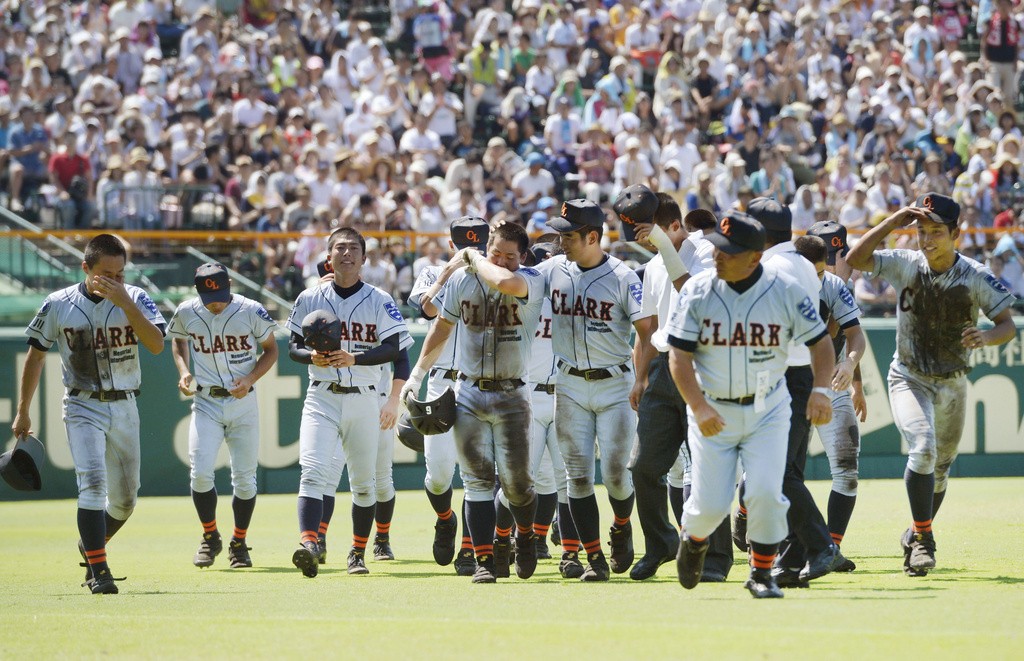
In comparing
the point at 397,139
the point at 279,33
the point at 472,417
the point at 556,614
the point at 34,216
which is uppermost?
the point at 279,33

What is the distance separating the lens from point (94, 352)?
9.38 metres

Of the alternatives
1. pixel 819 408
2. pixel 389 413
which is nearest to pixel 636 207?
pixel 819 408

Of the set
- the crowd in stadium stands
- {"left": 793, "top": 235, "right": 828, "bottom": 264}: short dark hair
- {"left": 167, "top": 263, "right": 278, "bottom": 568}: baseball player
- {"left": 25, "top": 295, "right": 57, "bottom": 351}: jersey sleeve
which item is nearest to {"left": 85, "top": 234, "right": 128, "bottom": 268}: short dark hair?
{"left": 25, "top": 295, "right": 57, "bottom": 351}: jersey sleeve

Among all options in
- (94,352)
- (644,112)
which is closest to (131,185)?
(644,112)

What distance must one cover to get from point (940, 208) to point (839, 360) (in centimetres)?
126

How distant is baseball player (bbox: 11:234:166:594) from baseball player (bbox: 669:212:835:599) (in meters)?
3.64

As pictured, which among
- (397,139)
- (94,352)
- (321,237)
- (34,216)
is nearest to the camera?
(94,352)

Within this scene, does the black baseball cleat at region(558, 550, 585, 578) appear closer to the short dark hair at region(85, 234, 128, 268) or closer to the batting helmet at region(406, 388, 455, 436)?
the batting helmet at region(406, 388, 455, 436)

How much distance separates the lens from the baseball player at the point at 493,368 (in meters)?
8.72

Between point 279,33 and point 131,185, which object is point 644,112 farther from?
point 131,185

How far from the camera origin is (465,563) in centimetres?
986

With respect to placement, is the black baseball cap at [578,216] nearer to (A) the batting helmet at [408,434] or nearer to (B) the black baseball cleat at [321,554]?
(A) the batting helmet at [408,434]

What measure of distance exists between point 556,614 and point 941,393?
11.2 feet

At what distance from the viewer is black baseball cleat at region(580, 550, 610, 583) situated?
8.90 metres
